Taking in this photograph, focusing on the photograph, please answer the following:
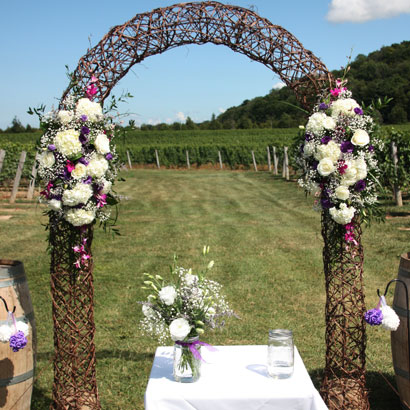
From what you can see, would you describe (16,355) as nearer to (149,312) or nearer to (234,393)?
(149,312)

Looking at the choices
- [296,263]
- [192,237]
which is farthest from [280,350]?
[192,237]

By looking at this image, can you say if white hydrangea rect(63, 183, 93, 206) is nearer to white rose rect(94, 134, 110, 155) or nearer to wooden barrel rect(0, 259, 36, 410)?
white rose rect(94, 134, 110, 155)

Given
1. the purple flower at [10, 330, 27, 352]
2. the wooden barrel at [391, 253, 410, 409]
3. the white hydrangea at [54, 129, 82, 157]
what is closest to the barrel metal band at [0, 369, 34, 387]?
the purple flower at [10, 330, 27, 352]

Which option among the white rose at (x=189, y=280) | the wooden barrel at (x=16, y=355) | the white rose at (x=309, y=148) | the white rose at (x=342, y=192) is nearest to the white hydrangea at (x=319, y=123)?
the white rose at (x=309, y=148)

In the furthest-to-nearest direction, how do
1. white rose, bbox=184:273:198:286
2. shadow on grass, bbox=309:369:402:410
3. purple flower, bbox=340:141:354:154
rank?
shadow on grass, bbox=309:369:402:410, purple flower, bbox=340:141:354:154, white rose, bbox=184:273:198:286

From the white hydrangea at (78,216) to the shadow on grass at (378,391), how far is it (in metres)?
2.54

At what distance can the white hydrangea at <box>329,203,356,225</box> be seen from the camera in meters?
4.10

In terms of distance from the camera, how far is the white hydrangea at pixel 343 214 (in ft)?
13.5

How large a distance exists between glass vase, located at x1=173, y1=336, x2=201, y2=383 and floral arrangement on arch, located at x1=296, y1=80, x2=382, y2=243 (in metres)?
1.57

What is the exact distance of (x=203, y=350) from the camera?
3.97 meters

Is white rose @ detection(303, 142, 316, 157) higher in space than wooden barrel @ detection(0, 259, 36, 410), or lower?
higher

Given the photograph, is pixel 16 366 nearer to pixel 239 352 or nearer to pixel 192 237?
pixel 239 352

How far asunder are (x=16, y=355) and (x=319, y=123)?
291cm

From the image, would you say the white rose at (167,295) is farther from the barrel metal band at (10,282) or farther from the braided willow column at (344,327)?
the braided willow column at (344,327)
